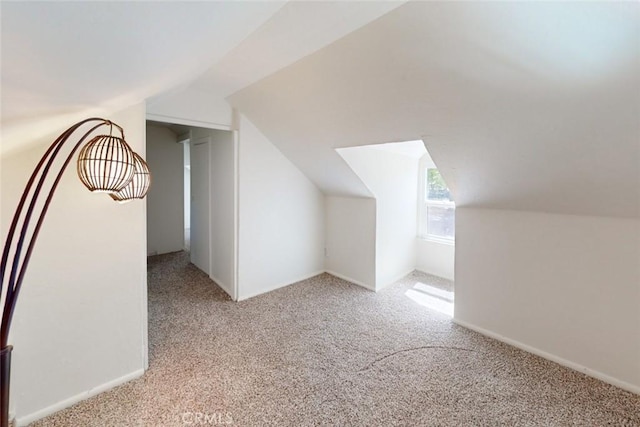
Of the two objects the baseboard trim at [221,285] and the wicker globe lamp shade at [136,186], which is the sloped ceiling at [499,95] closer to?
the wicker globe lamp shade at [136,186]

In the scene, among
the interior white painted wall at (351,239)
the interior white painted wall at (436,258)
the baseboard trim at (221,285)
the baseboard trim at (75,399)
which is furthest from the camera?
the interior white painted wall at (436,258)

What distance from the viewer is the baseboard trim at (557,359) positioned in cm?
199

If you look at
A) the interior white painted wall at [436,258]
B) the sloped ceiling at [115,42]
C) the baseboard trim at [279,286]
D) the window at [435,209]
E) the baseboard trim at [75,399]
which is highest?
the sloped ceiling at [115,42]

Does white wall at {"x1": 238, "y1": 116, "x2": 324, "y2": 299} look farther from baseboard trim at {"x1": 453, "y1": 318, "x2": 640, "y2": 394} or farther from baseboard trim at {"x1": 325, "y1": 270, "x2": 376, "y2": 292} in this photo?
baseboard trim at {"x1": 453, "y1": 318, "x2": 640, "y2": 394}

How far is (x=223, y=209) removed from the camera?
353 cm

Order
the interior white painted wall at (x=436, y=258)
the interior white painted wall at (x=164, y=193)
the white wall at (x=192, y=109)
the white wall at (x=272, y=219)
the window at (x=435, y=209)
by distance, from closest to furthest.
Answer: the white wall at (x=192, y=109) < the white wall at (x=272, y=219) < the interior white painted wall at (x=436, y=258) < the window at (x=435, y=209) < the interior white painted wall at (x=164, y=193)

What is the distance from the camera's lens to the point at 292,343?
8.11 ft

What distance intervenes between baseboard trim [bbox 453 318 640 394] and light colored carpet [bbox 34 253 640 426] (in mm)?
59

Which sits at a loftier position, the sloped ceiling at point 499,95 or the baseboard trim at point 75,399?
the sloped ceiling at point 499,95

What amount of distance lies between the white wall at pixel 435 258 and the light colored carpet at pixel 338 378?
118 cm

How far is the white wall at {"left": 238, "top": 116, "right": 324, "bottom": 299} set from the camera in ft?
10.8

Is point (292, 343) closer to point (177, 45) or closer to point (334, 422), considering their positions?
point (334, 422)

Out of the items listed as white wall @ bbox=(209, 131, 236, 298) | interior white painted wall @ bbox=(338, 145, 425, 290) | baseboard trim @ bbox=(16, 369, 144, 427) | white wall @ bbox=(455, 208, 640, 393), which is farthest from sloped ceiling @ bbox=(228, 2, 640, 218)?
baseboard trim @ bbox=(16, 369, 144, 427)

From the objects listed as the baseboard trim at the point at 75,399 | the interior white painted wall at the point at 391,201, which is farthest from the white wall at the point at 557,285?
the baseboard trim at the point at 75,399
